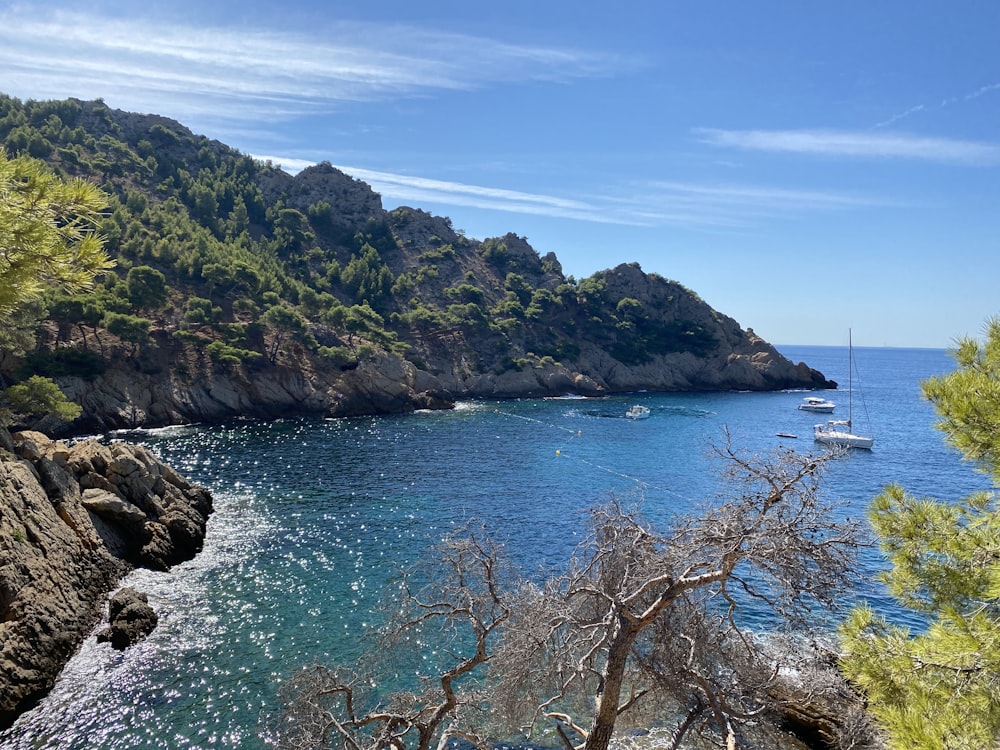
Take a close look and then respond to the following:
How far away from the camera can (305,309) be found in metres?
73.4

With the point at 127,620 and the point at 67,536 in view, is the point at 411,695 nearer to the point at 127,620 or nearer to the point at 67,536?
the point at 127,620

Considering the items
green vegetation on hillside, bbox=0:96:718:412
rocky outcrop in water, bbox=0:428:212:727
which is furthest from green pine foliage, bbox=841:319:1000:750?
green vegetation on hillside, bbox=0:96:718:412

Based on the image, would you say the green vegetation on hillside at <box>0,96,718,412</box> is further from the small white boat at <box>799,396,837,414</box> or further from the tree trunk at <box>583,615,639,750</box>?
the tree trunk at <box>583,615,639,750</box>

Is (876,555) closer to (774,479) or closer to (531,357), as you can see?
(774,479)

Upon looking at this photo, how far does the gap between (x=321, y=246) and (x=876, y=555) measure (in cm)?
9720

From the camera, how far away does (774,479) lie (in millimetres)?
8695

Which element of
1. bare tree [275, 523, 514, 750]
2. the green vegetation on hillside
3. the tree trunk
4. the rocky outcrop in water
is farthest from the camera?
the green vegetation on hillside

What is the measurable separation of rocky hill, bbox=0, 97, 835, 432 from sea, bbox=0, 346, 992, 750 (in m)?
6.76

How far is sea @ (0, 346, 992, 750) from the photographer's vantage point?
51.0 feet

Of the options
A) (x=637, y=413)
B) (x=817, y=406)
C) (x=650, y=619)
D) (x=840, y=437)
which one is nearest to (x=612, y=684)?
(x=650, y=619)

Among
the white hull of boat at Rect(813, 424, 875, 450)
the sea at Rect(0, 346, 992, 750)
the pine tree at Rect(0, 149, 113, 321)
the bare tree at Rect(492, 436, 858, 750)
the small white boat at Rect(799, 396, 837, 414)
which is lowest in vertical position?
the sea at Rect(0, 346, 992, 750)

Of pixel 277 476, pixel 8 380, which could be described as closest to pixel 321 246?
pixel 8 380

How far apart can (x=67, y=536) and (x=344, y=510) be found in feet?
44.3

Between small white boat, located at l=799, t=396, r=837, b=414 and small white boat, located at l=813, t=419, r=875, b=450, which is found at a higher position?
small white boat, located at l=799, t=396, r=837, b=414
